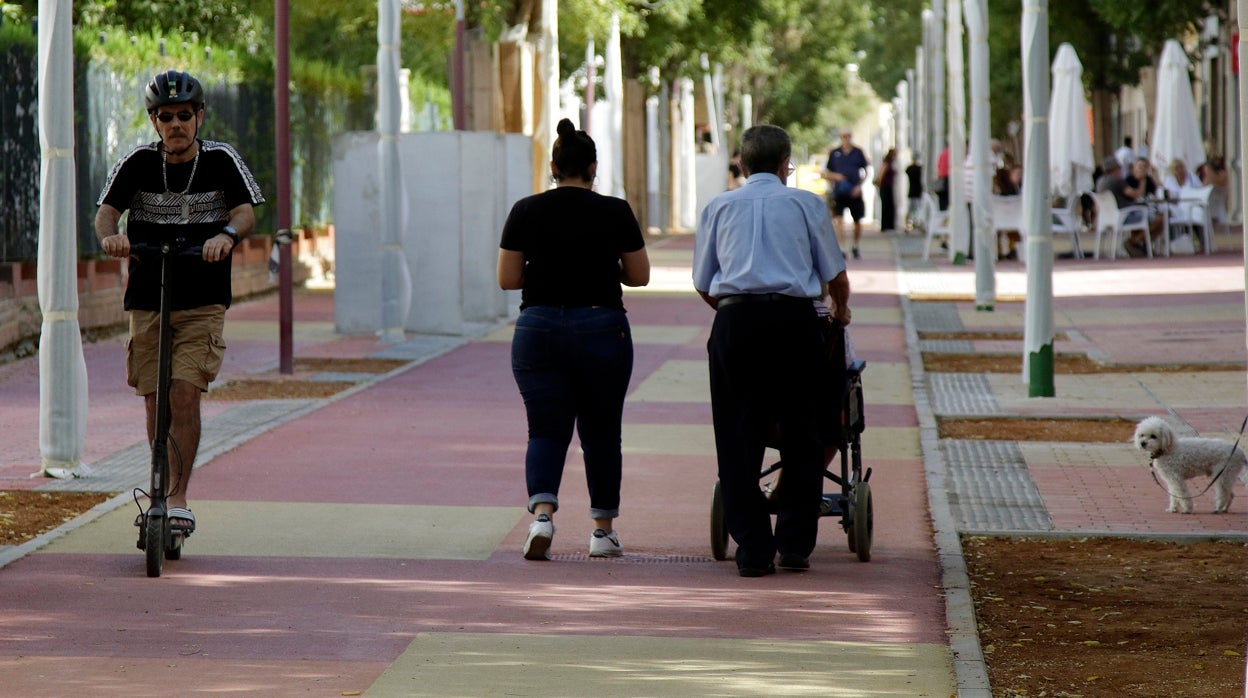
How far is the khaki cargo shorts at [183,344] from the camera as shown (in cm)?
788

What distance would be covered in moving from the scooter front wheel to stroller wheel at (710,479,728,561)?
6.83 ft

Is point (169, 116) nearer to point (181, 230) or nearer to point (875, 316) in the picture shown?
point (181, 230)

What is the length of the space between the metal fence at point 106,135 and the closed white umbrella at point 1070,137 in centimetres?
1120

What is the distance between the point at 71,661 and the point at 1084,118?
2823 cm

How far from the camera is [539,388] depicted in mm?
8203

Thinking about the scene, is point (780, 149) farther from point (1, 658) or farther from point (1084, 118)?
point (1084, 118)

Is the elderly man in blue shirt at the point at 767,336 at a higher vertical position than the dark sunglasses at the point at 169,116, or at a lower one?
lower

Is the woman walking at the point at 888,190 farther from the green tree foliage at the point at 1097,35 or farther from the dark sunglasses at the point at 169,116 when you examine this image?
the dark sunglasses at the point at 169,116

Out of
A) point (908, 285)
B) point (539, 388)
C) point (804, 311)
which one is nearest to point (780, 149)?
point (804, 311)

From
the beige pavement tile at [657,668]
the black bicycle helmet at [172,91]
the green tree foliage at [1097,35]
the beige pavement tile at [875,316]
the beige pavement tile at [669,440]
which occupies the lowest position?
the beige pavement tile at [657,668]

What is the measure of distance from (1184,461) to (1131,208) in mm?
21998

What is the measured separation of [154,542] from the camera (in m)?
7.56

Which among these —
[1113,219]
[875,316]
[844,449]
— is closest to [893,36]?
[1113,219]

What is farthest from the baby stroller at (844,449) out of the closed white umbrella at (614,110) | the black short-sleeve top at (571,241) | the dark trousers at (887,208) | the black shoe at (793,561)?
the dark trousers at (887,208)
